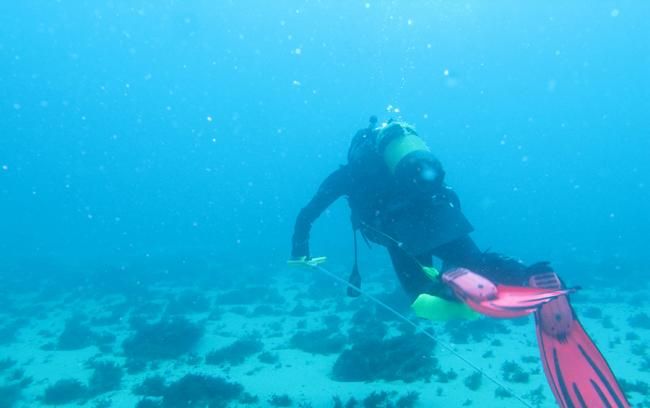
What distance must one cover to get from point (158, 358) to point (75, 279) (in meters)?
18.0

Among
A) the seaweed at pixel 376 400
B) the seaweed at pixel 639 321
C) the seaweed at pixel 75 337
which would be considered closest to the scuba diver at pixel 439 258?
the seaweed at pixel 376 400

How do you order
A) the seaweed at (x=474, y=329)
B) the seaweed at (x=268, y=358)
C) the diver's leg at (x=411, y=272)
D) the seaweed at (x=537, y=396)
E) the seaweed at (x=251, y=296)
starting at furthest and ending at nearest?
the seaweed at (x=251, y=296), the seaweed at (x=474, y=329), the seaweed at (x=268, y=358), the seaweed at (x=537, y=396), the diver's leg at (x=411, y=272)

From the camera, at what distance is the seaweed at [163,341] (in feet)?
A: 41.4

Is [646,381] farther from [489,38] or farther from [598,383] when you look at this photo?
[489,38]

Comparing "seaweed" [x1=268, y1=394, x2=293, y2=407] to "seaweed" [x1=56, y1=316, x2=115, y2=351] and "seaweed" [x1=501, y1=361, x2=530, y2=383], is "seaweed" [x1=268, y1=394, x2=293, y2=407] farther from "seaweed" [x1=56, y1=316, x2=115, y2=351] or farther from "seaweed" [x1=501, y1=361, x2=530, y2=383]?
"seaweed" [x1=56, y1=316, x2=115, y2=351]

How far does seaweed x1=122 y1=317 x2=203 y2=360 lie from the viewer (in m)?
12.6

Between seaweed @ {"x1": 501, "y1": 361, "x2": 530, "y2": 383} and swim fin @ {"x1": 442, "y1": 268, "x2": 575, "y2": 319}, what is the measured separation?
813 centimetres

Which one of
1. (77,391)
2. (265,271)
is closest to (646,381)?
(77,391)

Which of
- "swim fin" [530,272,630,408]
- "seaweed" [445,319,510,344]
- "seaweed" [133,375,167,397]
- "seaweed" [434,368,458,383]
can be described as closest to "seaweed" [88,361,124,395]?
"seaweed" [133,375,167,397]

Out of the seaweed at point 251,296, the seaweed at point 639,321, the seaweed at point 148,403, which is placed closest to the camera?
the seaweed at point 148,403

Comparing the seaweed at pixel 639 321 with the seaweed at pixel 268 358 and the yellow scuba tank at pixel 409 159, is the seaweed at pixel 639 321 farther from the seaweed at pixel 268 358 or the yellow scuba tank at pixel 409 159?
the yellow scuba tank at pixel 409 159

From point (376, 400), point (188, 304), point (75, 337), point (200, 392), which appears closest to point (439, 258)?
point (376, 400)

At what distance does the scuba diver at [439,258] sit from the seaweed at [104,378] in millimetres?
8861

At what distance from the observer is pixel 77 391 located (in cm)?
1035
